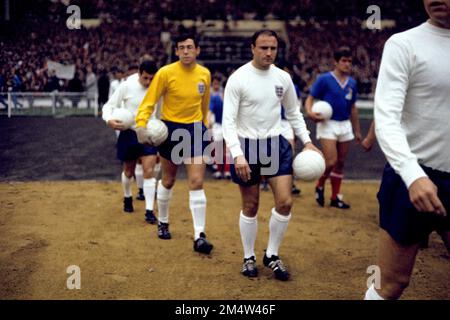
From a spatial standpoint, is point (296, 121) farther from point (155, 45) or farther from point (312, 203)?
point (155, 45)

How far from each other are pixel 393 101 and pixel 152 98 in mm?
3271

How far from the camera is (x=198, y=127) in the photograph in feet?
17.7

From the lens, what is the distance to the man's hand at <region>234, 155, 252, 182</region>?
4.02 meters

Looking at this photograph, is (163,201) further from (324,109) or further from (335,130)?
(335,130)

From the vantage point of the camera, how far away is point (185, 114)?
5.38 meters

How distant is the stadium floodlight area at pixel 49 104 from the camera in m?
7.36

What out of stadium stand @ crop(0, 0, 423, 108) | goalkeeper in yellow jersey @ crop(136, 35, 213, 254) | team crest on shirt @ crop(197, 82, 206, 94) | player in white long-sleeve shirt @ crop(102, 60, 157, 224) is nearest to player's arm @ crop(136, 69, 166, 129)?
goalkeeper in yellow jersey @ crop(136, 35, 213, 254)

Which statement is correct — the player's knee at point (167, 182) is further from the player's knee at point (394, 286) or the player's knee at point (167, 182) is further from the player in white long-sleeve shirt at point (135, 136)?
the player's knee at point (394, 286)

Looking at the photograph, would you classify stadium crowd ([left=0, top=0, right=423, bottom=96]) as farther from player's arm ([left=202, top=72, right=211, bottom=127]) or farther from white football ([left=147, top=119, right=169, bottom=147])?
white football ([left=147, top=119, right=169, bottom=147])

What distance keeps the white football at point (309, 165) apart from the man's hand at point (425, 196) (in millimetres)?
2014

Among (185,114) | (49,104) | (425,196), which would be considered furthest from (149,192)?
(49,104)

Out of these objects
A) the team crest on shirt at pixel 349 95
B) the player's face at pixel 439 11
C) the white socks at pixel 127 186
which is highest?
the player's face at pixel 439 11

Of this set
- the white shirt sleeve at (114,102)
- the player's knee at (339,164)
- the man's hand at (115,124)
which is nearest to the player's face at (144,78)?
the white shirt sleeve at (114,102)
